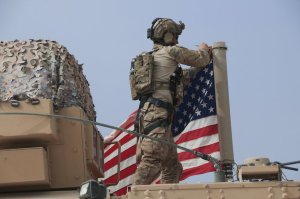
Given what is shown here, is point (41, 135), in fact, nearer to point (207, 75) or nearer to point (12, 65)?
point (12, 65)

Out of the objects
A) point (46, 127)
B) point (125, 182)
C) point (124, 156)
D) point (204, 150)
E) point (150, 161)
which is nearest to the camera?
point (46, 127)

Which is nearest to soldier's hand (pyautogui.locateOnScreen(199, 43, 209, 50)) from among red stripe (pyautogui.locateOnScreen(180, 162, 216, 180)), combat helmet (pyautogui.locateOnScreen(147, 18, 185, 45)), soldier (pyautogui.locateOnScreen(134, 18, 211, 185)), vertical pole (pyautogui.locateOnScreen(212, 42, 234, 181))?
soldier (pyautogui.locateOnScreen(134, 18, 211, 185))

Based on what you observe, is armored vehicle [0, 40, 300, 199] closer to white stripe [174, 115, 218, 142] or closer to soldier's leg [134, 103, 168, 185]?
soldier's leg [134, 103, 168, 185]

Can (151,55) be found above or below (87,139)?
above

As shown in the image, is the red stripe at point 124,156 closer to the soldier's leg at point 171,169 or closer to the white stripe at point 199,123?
the white stripe at point 199,123

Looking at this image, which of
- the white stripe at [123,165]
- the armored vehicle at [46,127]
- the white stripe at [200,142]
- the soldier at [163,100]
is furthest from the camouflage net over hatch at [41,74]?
the white stripe at [123,165]

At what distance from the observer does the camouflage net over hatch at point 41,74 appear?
13.1 m

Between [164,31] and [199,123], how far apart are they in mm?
2132

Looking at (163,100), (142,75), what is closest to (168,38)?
(142,75)

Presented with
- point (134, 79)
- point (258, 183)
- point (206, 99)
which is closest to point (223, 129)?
point (206, 99)

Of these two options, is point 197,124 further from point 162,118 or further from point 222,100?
point 162,118

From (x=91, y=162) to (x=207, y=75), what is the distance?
3021 millimetres

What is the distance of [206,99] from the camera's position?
15469mm

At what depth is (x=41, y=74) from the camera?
43.7ft
